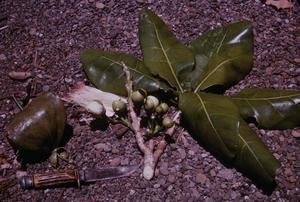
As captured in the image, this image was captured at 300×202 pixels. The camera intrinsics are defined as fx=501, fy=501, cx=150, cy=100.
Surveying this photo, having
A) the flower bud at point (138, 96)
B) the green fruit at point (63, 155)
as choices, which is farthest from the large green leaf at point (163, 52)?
the green fruit at point (63, 155)

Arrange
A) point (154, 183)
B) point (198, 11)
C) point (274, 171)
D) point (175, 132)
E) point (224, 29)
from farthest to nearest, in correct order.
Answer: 1. point (198, 11)
2. point (224, 29)
3. point (175, 132)
4. point (154, 183)
5. point (274, 171)

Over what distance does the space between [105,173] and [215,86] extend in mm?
545

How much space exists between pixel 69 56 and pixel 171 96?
503mm

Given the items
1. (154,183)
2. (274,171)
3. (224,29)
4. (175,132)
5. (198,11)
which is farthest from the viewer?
(198,11)

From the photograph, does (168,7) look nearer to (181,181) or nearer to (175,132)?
(175,132)

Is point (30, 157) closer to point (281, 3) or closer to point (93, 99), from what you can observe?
point (93, 99)

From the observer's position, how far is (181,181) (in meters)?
1.76

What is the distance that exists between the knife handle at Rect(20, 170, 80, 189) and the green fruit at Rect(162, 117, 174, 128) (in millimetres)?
354

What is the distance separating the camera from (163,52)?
1.94m

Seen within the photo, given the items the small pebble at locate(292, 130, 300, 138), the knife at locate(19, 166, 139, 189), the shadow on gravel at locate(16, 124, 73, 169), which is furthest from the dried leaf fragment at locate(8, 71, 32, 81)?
the small pebble at locate(292, 130, 300, 138)

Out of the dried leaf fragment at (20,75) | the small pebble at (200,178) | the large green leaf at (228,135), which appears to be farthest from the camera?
the dried leaf fragment at (20,75)

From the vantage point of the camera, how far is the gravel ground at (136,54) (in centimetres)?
174

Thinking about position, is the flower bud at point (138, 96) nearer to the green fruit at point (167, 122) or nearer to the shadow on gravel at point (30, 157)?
the green fruit at point (167, 122)

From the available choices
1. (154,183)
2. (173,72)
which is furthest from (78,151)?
(173,72)
